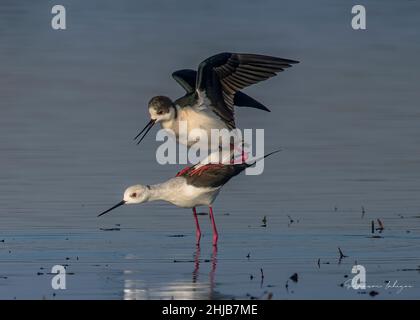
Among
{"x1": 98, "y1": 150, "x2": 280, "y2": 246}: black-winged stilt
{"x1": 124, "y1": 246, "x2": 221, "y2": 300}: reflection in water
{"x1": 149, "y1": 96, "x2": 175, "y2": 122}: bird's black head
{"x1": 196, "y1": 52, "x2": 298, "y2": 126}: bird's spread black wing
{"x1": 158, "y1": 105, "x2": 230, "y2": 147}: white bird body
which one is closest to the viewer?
{"x1": 124, "y1": 246, "x2": 221, "y2": 300}: reflection in water

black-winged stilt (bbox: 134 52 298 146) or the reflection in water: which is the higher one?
black-winged stilt (bbox: 134 52 298 146)

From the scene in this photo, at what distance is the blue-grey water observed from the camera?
12.6 metres

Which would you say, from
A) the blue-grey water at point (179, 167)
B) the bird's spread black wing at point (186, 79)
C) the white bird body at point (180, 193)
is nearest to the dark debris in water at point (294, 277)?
the blue-grey water at point (179, 167)

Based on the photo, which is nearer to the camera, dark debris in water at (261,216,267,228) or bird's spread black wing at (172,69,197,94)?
dark debris in water at (261,216,267,228)

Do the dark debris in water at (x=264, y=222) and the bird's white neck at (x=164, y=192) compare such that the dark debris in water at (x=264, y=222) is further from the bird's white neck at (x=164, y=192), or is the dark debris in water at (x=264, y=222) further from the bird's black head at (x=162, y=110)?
the bird's black head at (x=162, y=110)

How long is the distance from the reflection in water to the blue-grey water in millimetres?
17

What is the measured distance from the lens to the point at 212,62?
15641 mm

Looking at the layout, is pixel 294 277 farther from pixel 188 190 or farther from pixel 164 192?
pixel 164 192

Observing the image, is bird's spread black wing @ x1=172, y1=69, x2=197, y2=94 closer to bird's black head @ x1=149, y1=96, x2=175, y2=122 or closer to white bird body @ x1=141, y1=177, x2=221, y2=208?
bird's black head @ x1=149, y1=96, x2=175, y2=122

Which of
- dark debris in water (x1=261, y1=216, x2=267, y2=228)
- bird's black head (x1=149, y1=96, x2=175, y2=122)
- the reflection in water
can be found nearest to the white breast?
dark debris in water (x1=261, y1=216, x2=267, y2=228)

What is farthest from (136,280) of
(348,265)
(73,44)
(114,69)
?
(73,44)

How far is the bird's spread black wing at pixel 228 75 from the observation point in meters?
15.7

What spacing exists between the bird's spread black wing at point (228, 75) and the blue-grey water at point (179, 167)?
106 centimetres

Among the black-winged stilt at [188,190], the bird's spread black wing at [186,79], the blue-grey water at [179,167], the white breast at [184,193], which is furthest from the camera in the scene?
the bird's spread black wing at [186,79]
